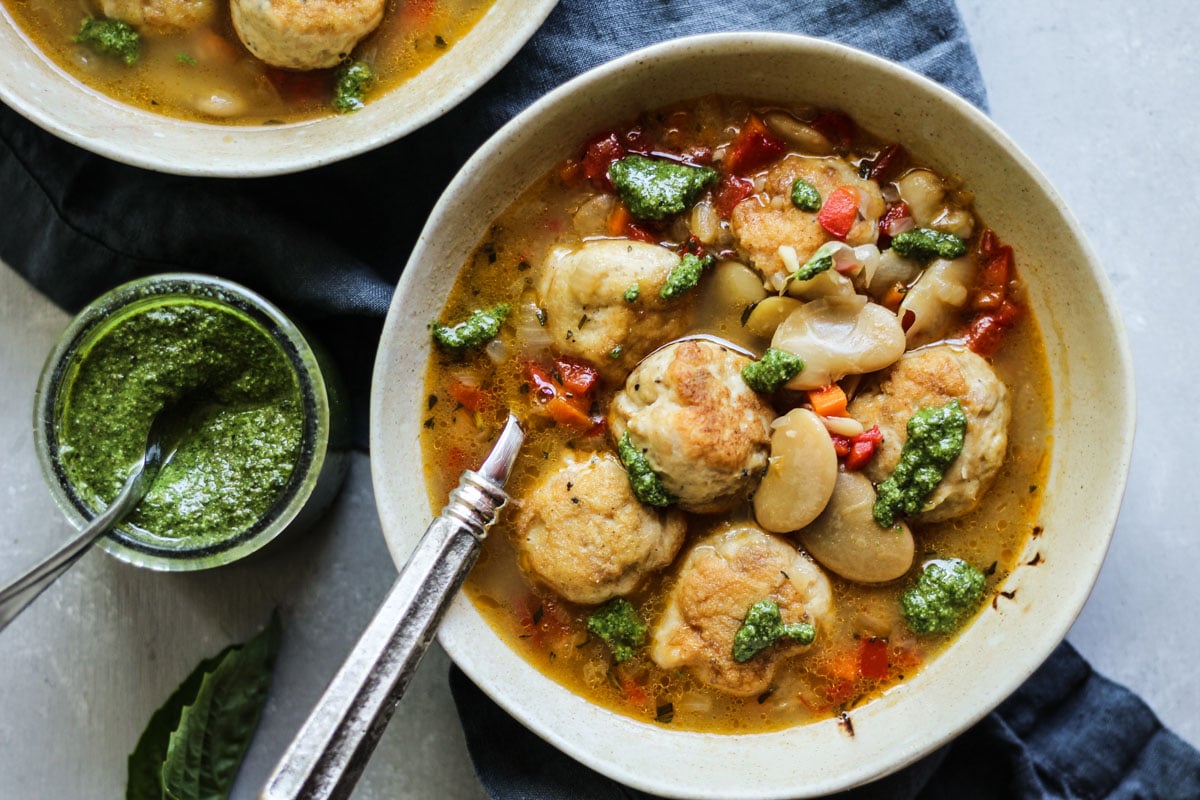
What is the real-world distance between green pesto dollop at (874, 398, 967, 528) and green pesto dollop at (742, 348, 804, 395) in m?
0.36

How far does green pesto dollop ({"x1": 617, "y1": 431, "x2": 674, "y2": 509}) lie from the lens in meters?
3.06

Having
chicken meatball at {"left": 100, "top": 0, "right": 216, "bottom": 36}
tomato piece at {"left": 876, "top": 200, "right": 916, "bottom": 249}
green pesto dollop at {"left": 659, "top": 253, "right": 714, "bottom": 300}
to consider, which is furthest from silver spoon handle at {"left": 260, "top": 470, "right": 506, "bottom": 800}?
chicken meatball at {"left": 100, "top": 0, "right": 216, "bottom": 36}

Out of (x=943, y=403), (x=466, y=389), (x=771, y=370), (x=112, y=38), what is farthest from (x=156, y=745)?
(x=943, y=403)

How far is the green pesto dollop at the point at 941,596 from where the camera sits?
3.19m

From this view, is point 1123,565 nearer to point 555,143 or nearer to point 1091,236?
point 1091,236

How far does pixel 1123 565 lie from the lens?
371 centimetres

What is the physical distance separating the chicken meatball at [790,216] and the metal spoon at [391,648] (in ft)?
2.78

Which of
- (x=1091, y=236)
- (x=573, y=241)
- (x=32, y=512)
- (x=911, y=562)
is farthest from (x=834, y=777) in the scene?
(x=32, y=512)

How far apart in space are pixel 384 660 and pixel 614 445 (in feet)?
2.89

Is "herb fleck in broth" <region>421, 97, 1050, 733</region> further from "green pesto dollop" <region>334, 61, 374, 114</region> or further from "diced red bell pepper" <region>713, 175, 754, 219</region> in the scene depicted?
"green pesto dollop" <region>334, 61, 374, 114</region>

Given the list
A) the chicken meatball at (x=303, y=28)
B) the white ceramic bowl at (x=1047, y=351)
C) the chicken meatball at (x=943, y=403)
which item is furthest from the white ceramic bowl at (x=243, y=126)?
the chicken meatball at (x=943, y=403)

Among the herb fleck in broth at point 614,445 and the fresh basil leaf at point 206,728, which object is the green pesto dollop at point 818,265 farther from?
the fresh basil leaf at point 206,728

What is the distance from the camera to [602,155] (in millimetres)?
3250

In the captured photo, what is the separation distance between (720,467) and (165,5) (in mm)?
2189
